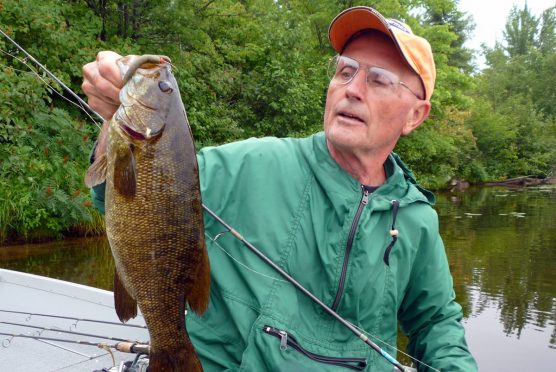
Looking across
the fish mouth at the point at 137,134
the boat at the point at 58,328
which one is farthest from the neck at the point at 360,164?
the boat at the point at 58,328

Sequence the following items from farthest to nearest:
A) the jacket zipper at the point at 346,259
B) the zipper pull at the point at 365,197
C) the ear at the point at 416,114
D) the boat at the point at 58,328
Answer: the boat at the point at 58,328, the ear at the point at 416,114, the zipper pull at the point at 365,197, the jacket zipper at the point at 346,259

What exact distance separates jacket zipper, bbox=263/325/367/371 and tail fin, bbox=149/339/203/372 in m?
0.32

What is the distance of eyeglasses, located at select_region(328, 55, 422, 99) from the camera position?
2.53m

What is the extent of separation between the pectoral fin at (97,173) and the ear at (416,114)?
1521mm

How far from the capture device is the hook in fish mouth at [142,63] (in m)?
1.88

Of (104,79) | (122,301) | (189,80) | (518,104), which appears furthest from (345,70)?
(518,104)

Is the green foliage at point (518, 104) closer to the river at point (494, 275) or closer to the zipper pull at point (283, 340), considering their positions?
the river at point (494, 275)

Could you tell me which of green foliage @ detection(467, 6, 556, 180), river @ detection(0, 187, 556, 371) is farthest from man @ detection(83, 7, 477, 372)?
green foliage @ detection(467, 6, 556, 180)

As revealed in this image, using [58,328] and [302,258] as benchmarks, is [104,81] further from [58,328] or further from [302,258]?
[58,328]

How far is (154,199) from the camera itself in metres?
1.95

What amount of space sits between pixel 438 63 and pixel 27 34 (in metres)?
16.2

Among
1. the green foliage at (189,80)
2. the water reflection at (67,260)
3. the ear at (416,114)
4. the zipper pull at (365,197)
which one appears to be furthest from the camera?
the green foliage at (189,80)

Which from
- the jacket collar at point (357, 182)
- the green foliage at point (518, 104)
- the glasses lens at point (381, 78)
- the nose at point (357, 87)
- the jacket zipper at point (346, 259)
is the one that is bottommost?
the jacket zipper at point (346, 259)

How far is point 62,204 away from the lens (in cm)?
1038
